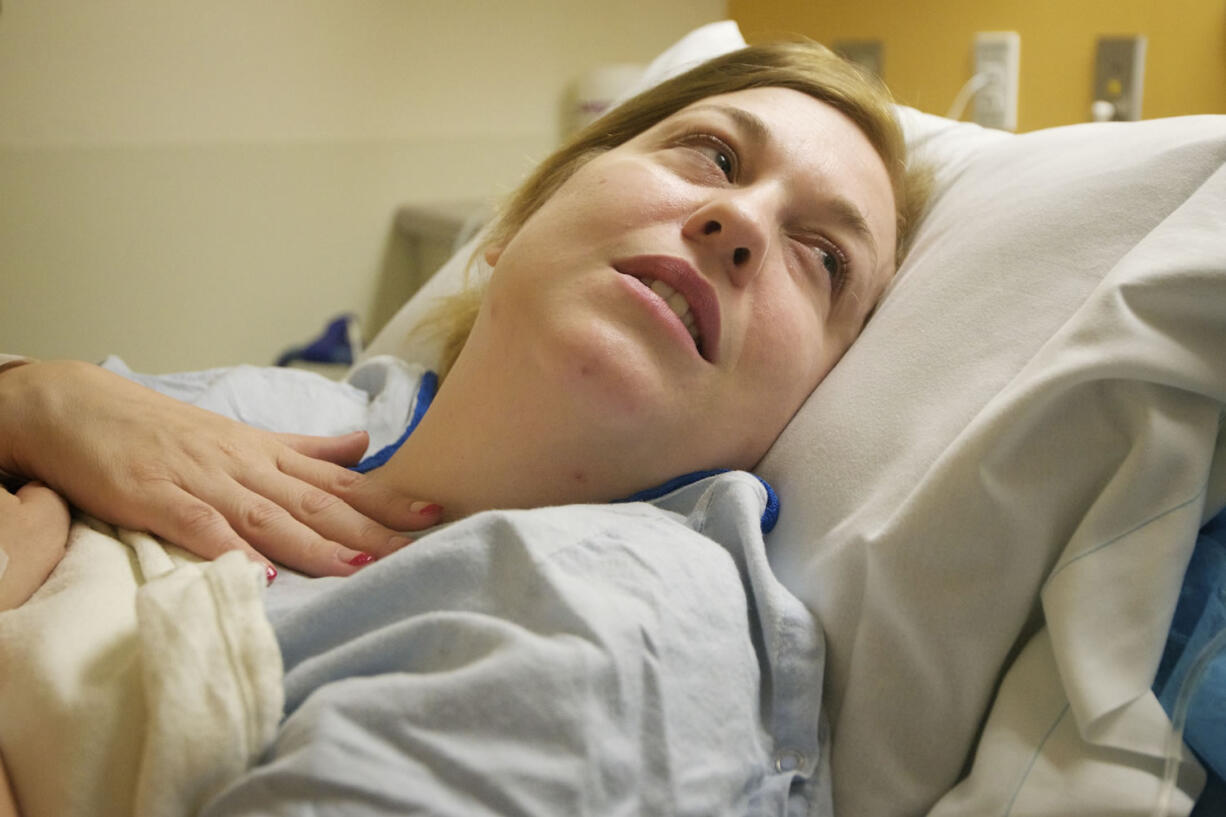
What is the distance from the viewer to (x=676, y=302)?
2.81 feet

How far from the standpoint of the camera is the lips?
845 mm

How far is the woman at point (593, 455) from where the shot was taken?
0.59 metres

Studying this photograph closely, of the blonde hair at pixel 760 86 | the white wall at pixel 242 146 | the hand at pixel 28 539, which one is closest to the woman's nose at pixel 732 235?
the blonde hair at pixel 760 86

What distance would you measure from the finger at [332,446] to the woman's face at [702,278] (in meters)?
0.22

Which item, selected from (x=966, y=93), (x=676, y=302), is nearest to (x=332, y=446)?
(x=676, y=302)

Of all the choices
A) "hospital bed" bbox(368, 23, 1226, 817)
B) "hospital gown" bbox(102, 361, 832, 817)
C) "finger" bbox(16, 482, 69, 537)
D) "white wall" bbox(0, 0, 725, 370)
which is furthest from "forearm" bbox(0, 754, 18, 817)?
"white wall" bbox(0, 0, 725, 370)

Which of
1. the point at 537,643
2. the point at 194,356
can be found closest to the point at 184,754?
the point at 537,643

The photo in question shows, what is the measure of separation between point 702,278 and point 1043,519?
326mm

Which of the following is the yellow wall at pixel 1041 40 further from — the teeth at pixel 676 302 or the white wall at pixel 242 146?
the teeth at pixel 676 302

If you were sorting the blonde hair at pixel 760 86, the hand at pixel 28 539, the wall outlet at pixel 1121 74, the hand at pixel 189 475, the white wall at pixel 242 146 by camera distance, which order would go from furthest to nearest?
the wall outlet at pixel 1121 74
the white wall at pixel 242 146
the blonde hair at pixel 760 86
the hand at pixel 189 475
the hand at pixel 28 539

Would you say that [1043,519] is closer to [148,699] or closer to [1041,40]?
[148,699]

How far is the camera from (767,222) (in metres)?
0.89

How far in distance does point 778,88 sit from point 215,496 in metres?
0.70

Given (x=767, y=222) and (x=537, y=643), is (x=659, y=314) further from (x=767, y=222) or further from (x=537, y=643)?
(x=537, y=643)
